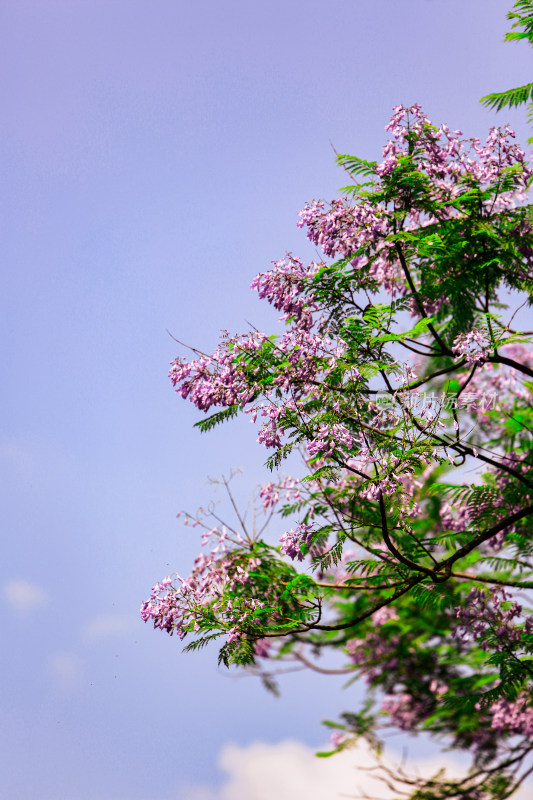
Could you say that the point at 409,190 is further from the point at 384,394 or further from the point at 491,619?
the point at 491,619

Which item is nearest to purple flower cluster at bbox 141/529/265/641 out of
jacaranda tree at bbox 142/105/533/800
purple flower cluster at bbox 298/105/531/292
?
jacaranda tree at bbox 142/105/533/800

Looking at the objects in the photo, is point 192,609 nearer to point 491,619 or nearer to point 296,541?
point 296,541

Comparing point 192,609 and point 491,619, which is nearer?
point 192,609

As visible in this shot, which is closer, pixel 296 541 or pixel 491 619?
pixel 296 541

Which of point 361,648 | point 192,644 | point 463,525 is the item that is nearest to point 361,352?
point 192,644

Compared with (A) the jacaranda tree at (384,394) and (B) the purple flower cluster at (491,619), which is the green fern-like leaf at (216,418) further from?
(B) the purple flower cluster at (491,619)

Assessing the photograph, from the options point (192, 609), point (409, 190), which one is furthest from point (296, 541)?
point (409, 190)

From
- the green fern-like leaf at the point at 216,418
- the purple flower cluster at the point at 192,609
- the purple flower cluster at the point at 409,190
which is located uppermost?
the purple flower cluster at the point at 409,190

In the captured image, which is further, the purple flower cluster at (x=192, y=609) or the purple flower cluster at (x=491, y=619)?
the purple flower cluster at (x=491, y=619)

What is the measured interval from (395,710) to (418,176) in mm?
9828

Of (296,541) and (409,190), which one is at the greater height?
(409,190)

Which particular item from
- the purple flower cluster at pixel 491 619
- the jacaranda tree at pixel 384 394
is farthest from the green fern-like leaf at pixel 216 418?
the purple flower cluster at pixel 491 619

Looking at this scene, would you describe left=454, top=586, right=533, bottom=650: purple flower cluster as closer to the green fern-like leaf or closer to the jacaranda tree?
the jacaranda tree

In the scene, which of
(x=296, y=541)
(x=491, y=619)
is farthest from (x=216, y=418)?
(x=491, y=619)
